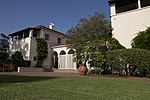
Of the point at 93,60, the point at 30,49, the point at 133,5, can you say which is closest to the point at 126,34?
the point at 133,5

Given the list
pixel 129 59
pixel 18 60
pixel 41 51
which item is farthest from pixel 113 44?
pixel 18 60

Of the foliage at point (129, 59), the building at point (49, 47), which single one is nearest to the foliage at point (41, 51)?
the building at point (49, 47)

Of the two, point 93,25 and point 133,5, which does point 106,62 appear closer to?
point 93,25

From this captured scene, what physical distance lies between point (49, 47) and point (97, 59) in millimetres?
15770

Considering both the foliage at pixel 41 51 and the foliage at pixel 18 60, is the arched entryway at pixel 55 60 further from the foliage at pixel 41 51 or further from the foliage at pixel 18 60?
the foliage at pixel 18 60

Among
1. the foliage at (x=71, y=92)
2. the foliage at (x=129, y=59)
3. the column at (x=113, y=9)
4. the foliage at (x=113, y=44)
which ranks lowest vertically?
the foliage at (x=71, y=92)

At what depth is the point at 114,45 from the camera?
73.2ft

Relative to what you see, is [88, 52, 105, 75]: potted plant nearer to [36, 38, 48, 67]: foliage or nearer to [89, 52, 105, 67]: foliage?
[89, 52, 105, 67]: foliage

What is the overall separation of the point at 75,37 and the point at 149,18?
30.1 ft

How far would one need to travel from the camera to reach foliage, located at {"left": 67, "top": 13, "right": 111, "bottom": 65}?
70.0 feet

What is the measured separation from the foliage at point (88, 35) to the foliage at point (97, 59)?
1.17m

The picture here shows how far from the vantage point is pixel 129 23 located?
944 inches

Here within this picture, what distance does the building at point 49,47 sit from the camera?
30.4 metres

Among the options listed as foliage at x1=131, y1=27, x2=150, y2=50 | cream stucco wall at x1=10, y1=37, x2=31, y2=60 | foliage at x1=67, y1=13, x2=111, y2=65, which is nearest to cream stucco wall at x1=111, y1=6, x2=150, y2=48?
foliage at x1=131, y1=27, x2=150, y2=50
